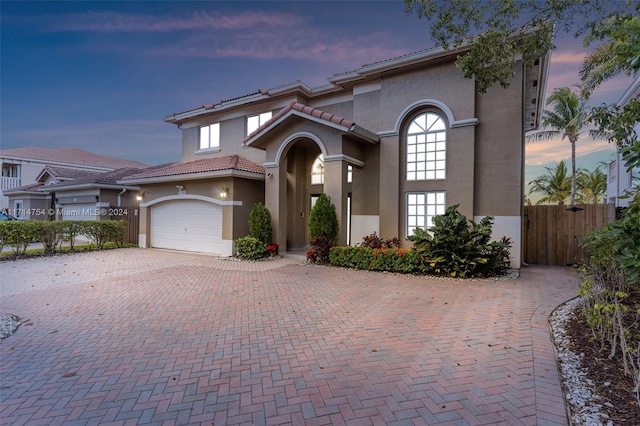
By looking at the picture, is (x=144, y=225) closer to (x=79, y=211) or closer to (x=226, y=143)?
(x=226, y=143)

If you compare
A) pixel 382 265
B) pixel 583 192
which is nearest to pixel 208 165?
pixel 382 265

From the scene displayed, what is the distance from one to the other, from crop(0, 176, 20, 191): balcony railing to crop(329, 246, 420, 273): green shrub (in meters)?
32.1

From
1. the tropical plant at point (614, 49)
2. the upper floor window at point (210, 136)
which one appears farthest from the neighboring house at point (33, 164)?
the tropical plant at point (614, 49)

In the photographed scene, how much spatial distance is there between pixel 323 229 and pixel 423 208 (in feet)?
13.4

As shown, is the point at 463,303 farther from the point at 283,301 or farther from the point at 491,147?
the point at 491,147

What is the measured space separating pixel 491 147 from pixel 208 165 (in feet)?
40.1

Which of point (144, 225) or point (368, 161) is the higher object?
point (368, 161)

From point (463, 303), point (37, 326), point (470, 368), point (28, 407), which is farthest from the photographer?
point (463, 303)

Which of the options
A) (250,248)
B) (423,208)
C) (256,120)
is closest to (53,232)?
(250,248)

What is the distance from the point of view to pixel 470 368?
387cm

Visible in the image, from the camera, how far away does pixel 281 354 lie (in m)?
4.25

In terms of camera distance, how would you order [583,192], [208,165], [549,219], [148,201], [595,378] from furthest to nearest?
[583,192] < [148,201] < [208,165] < [549,219] < [595,378]

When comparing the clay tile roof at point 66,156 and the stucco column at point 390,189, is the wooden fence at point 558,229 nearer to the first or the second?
the stucco column at point 390,189

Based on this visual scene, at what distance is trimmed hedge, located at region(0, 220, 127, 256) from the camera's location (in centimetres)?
1241
